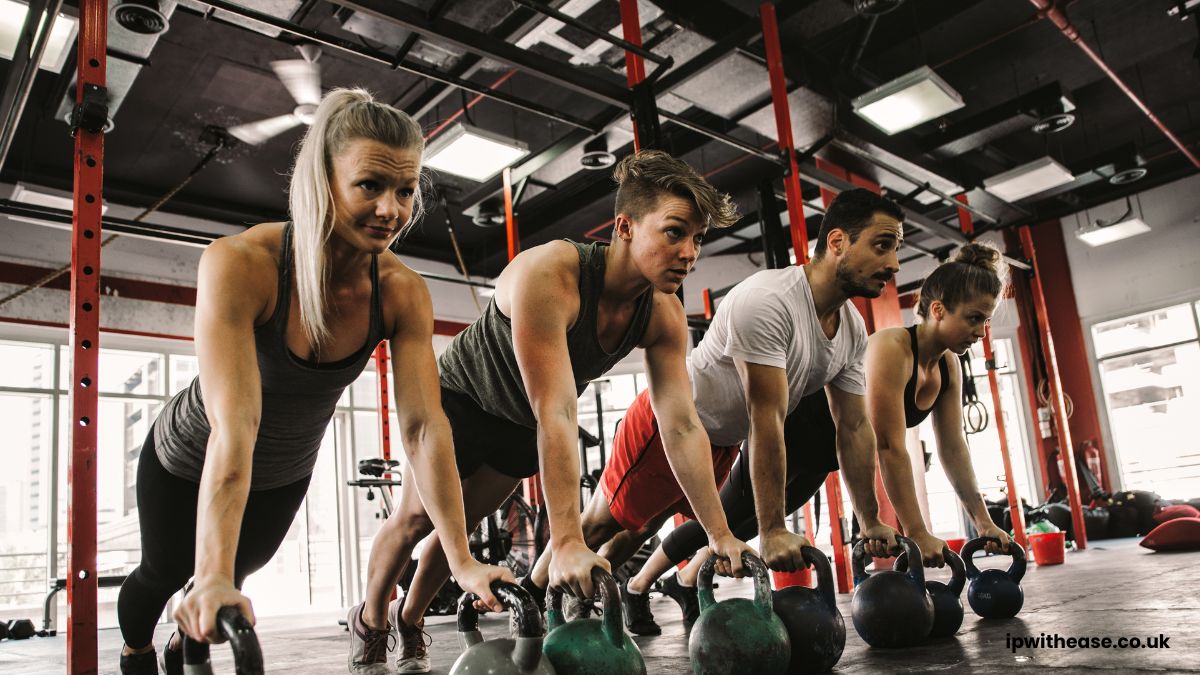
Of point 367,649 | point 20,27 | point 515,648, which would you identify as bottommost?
point 367,649

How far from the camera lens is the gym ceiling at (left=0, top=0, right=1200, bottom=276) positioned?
16.5ft

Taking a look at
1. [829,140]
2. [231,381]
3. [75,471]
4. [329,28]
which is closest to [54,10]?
[75,471]

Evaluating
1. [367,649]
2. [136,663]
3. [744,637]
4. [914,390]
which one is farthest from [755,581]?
[914,390]

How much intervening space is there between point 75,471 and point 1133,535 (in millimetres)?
9989

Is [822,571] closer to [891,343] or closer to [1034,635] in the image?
[1034,635]

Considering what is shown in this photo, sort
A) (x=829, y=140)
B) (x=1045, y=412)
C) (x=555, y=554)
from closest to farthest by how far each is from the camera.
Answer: (x=555, y=554) → (x=829, y=140) → (x=1045, y=412)

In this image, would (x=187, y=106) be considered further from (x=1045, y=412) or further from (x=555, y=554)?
(x=1045, y=412)

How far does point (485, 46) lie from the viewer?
356 centimetres

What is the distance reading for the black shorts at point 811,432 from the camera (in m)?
3.00

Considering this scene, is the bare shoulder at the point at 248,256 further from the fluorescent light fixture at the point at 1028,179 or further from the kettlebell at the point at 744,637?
the fluorescent light fixture at the point at 1028,179

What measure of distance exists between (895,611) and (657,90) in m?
3.57

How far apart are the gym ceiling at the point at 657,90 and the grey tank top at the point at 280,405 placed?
1.95 meters

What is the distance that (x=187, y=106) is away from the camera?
278 inches

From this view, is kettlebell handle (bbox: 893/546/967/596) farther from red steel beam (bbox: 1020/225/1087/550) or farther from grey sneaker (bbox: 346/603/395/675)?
red steel beam (bbox: 1020/225/1087/550)
